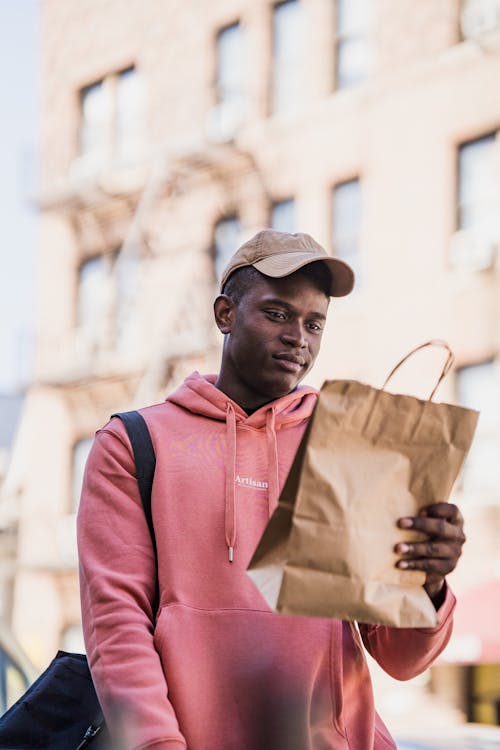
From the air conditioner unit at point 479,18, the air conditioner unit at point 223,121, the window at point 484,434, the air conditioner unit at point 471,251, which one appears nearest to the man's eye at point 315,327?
the window at point 484,434

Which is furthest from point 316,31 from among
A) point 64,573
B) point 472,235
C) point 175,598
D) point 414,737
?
point 175,598

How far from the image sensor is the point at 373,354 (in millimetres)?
13727

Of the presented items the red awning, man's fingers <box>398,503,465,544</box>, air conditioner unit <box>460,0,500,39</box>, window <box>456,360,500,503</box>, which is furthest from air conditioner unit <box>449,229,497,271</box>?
man's fingers <box>398,503,465,544</box>

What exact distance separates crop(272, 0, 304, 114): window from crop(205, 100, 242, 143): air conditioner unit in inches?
23.5

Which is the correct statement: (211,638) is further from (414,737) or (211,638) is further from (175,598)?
(414,737)

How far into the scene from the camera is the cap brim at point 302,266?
2410mm

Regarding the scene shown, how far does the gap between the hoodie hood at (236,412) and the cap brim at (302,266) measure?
245 mm

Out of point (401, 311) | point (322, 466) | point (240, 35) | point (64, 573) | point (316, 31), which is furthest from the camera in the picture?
point (64, 573)

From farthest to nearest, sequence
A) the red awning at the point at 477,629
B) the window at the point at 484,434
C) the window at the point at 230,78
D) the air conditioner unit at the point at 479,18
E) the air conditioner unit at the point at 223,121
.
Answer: the window at the point at 230,78, the air conditioner unit at the point at 223,121, the air conditioner unit at the point at 479,18, the window at the point at 484,434, the red awning at the point at 477,629

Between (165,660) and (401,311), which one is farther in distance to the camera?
(401,311)

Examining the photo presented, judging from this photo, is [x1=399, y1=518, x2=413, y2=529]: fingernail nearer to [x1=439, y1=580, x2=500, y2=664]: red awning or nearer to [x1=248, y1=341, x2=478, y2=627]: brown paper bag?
[x1=248, y1=341, x2=478, y2=627]: brown paper bag

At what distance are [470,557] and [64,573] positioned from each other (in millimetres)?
7494

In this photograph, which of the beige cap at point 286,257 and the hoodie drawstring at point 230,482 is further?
the beige cap at point 286,257

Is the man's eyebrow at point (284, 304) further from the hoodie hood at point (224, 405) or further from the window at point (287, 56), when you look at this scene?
the window at point (287, 56)
